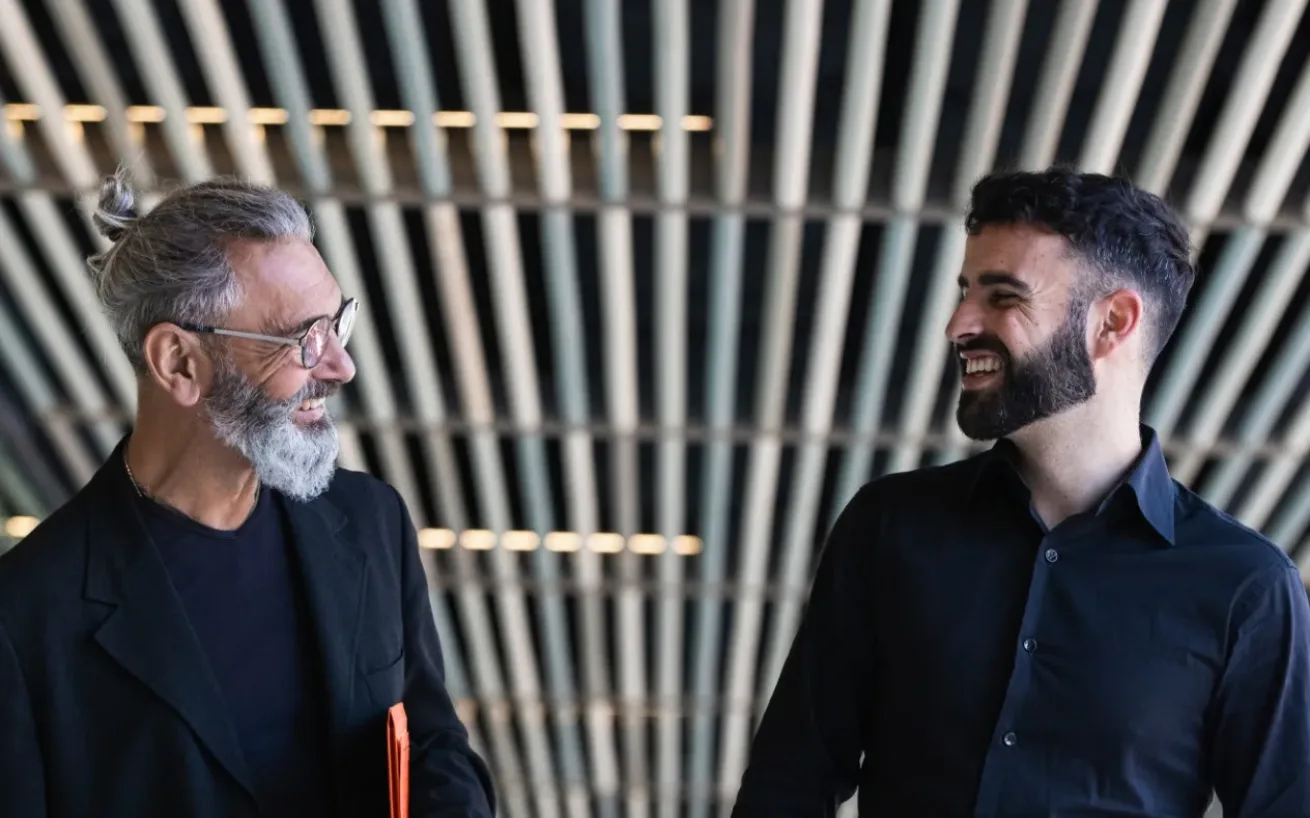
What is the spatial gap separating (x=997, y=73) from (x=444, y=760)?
2690 millimetres

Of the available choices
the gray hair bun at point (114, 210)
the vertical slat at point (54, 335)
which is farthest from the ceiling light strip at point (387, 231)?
the gray hair bun at point (114, 210)

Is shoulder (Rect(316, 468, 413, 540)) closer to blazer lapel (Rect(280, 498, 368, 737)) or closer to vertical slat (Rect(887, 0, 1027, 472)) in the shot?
blazer lapel (Rect(280, 498, 368, 737))

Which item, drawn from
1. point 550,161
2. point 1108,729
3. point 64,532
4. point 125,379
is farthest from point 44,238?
point 1108,729

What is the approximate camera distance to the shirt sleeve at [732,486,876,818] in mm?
2041

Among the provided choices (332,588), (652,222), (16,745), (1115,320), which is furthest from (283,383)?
(652,222)

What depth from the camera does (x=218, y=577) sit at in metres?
1.92

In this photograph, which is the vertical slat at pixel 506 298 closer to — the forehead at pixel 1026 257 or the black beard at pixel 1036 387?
the forehead at pixel 1026 257

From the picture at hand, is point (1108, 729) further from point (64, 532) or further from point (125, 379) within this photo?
point (125, 379)

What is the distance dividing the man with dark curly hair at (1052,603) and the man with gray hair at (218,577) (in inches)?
20.5

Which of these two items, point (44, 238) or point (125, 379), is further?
point (125, 379)

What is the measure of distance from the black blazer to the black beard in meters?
0.78

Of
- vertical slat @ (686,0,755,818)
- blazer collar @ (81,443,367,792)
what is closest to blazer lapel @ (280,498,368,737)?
blazer collar @ (81,443,367,792)

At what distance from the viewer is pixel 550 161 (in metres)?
4.39

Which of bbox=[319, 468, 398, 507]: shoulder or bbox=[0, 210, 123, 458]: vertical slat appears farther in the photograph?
bbox=[0, 210, 123, 458]: vertical slat
